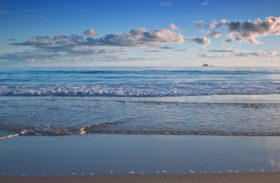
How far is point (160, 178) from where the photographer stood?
3.54 metres

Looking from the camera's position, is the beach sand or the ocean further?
the ocean

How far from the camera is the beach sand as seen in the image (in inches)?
136

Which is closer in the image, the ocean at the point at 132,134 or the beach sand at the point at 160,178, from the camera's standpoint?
the beach sand at the point at 160,178

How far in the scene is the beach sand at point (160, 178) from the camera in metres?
3.44

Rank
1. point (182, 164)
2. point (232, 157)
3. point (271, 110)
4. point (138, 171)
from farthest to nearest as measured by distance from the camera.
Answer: point (271, 110), point (232, 157), point (182, 164), point (138, 171)

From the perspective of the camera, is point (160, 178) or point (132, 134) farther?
point (132, 134)

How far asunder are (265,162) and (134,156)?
2.39 meters

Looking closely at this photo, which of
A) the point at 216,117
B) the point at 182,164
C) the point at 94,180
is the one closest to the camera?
the point at 94,180

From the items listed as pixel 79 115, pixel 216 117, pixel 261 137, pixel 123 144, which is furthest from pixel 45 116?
pixel 261 137

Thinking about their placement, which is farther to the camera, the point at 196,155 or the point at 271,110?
the point at 271,110

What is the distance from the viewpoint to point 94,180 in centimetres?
346

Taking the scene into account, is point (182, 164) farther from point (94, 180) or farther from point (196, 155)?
point (94, 180)

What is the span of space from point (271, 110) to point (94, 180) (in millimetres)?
8079

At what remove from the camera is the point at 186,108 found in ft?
30.5
